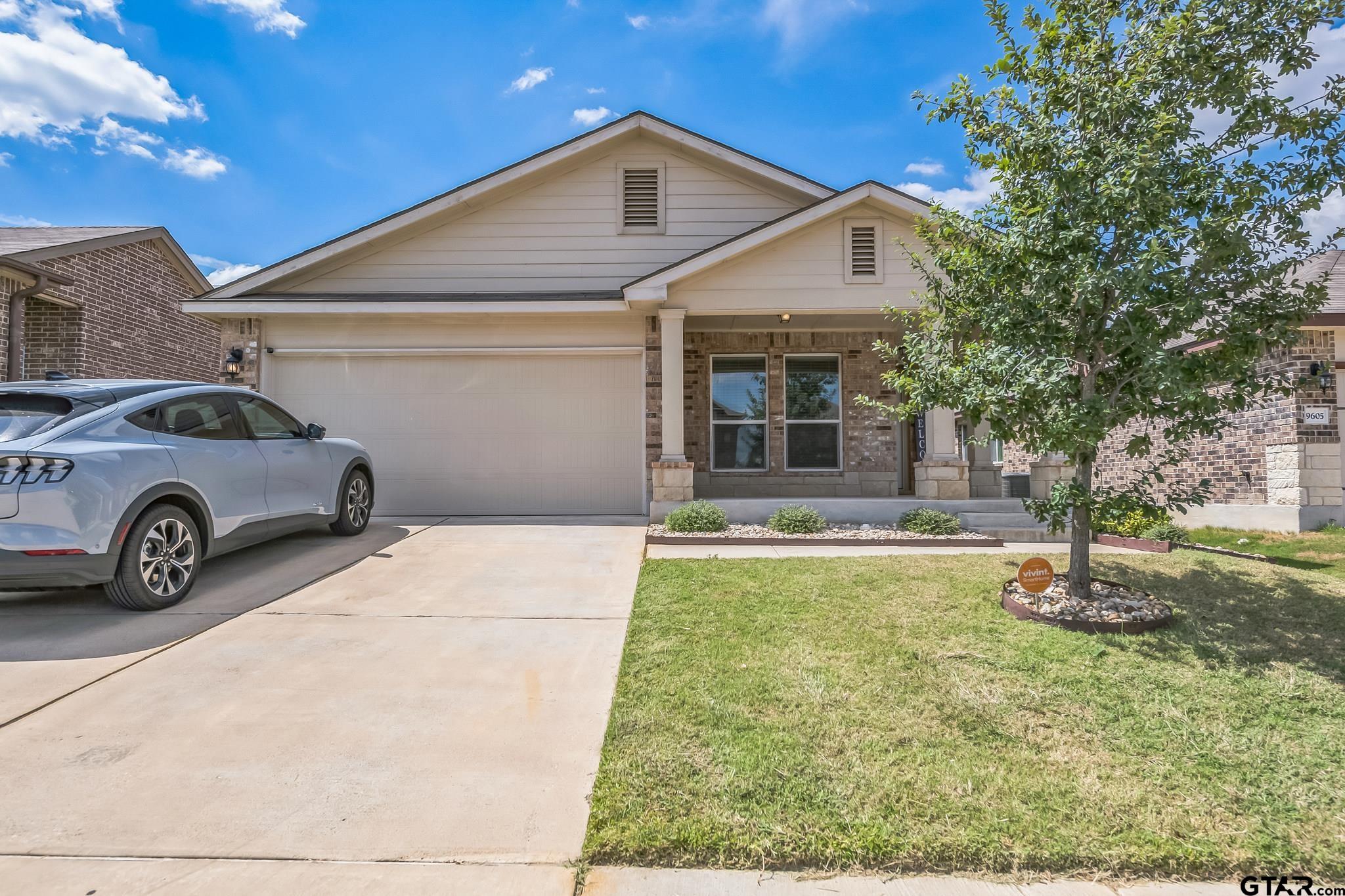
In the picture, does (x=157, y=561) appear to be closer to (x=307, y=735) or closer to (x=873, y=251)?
(x=307, y=735)

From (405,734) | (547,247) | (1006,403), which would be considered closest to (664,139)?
(547,247)

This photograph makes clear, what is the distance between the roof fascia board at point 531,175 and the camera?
9.29 m

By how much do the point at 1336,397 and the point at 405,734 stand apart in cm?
1218

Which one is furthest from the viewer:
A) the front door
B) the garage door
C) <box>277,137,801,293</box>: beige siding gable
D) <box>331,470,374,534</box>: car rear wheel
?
<box>277,137,801,293</box>: beige siding gable

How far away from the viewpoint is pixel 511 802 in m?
2.39

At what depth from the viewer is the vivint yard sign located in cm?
877

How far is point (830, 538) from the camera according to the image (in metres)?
7.16

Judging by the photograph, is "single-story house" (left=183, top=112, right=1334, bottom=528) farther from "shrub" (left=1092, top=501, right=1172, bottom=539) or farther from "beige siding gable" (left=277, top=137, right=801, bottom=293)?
"shrub" (left=1092, top=501, right=1172, bottom=539)

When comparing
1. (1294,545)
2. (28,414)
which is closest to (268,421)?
(28,414)

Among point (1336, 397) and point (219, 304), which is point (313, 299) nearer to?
point (219, 304)

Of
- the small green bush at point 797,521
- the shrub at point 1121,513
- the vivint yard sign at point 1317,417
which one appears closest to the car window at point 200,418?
the small green bush at point 797,521

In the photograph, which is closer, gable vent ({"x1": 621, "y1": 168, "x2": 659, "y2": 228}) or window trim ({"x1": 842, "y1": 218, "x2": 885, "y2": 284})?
window trim ({"x1": 842, "y1": 218, "x2": 885, "y2": 284})

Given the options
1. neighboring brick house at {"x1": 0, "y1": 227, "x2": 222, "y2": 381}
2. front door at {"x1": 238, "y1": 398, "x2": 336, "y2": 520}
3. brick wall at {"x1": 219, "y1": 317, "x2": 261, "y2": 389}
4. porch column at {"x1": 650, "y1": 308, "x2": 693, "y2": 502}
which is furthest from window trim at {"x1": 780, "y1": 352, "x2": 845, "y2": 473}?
neighboring brick house at {"x1": 0, "y1": 227, "x2": 222, "y2": 381}

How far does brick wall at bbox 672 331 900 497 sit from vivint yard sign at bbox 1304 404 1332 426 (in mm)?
5314
